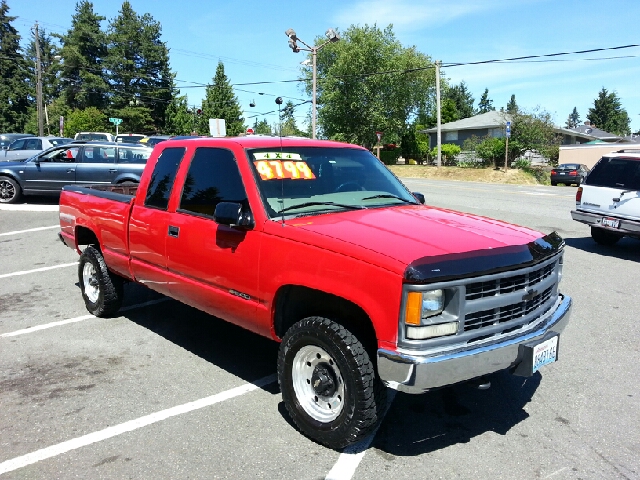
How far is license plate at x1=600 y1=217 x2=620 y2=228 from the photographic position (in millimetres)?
9406

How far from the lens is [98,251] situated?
5.99 meters

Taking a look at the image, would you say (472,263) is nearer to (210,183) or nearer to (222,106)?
(210,183)

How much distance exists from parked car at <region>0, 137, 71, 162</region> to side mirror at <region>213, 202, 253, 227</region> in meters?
18.8

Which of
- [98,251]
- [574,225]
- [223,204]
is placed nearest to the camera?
[223,204]


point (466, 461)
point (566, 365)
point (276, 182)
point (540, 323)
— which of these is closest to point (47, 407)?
point (276, 182)

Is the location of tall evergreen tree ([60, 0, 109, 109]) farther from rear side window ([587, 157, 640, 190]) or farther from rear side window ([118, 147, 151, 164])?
rear side window ([587, 157, 640, 190])

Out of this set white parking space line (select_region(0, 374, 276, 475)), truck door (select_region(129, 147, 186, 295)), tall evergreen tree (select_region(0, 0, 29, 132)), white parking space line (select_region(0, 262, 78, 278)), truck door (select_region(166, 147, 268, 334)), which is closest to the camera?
white parking space line (select_region(0, 374, 276, 475))

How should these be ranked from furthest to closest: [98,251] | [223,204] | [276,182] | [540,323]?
1. [98,251]
2. [276,182]
3. [223,204]
4. [540,323]

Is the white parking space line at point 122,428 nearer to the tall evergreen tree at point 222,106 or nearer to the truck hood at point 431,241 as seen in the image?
the truck hood at point 431,241

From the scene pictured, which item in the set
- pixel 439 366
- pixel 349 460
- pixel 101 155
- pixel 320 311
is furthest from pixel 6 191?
pixel 439 366

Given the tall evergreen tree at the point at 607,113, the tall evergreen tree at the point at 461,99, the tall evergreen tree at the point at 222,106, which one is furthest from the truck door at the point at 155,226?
the tall evergreen tree at the point at 607,113

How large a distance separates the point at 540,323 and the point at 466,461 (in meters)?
1.02

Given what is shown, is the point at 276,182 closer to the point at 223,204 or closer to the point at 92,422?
the point at 223,204

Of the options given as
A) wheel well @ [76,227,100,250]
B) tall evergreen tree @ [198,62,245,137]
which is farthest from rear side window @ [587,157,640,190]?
tall evergreen tree @ [198,62,245,137]
